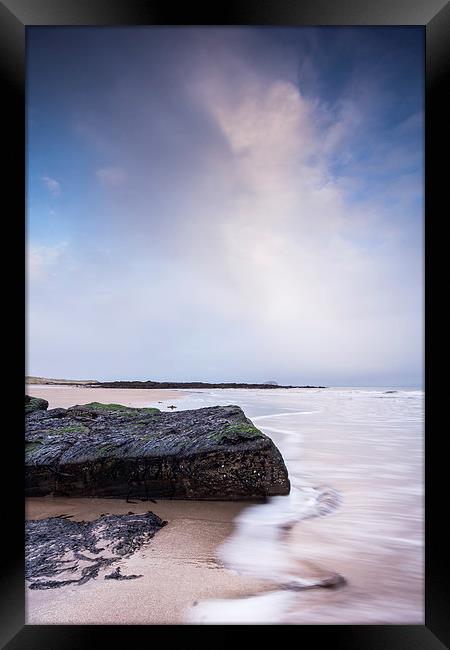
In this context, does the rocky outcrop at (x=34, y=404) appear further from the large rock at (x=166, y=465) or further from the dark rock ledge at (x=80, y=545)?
the dark rock ledge at (x=80, y=545)

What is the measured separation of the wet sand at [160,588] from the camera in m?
1.57

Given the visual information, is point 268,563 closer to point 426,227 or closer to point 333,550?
point 333,550

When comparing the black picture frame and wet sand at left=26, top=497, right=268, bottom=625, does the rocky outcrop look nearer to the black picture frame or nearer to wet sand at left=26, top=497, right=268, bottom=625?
wet sand at left=26, top=497, right=268, bottom=625

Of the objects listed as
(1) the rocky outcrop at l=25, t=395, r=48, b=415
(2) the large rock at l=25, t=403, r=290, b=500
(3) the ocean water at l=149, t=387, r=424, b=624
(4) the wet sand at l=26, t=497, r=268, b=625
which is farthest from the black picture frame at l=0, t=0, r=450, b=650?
(1) the rocky outcrop at l=25, t=395, r=48, b=415

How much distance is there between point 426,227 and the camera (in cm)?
156

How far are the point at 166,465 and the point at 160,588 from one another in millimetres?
1130

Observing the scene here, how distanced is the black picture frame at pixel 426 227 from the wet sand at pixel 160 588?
119 mm

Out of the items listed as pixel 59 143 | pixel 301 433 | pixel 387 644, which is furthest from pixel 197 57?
pixel 301 433

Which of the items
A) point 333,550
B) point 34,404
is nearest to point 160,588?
point 333,550

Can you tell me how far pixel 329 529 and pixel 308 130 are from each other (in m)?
5.03

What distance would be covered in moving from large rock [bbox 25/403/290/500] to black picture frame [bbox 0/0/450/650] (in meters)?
1.32

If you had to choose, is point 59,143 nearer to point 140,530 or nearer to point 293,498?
point 140,530

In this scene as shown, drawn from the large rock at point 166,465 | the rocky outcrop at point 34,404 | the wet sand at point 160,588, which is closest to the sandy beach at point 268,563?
the wet sand at point 160,588

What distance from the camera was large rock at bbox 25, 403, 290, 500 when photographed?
2.78 meters
